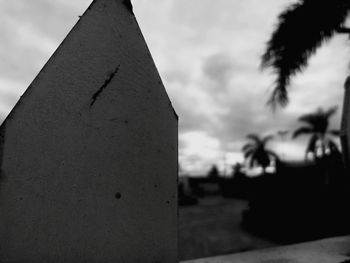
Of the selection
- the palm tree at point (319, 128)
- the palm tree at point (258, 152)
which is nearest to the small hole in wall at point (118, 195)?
the palm tree at point (319, 128)

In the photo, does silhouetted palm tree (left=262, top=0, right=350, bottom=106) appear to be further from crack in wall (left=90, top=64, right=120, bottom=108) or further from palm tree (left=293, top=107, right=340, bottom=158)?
palm tree (left=293, top=107, right=340, bottom=158)

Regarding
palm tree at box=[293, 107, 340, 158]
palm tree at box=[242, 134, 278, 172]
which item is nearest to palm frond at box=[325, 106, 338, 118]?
palm tree at box=[293, 107, 340, 158]

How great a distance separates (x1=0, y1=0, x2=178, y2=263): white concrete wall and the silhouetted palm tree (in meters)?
3.86

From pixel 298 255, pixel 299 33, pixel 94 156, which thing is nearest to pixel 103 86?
pixel 94 156

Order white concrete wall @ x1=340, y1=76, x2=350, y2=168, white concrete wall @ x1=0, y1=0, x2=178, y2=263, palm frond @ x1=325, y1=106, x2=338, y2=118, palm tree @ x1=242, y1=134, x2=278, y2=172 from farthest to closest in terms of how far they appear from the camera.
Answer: palm tree @ x1=242, y1=134, x2=278, y2=172, palm frond @ x1=325, y1=106, x2=338, y2=118, white concrete wall @ x1=340, y1=76, x2=350, y2=168, white concrete wall @ x1=0, y1=0, x2=178, y2=263

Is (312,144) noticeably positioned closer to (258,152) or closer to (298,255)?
(258,152)

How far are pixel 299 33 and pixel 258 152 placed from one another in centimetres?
2500

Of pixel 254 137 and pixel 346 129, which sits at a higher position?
pixel 254 137

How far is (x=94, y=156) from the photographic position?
82 centimetres

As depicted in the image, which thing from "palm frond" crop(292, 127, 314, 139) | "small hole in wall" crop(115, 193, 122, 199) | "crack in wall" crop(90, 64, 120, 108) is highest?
"palm frond" crop(292, 127, 314, 139)

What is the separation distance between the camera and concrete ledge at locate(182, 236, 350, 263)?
1388mm

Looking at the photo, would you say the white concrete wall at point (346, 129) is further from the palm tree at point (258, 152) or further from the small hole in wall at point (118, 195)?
the palm tree at point (258, 152)

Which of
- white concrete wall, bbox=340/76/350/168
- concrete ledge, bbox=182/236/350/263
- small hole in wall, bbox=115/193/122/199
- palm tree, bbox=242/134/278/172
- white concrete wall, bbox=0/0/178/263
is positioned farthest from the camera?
palm tree, bbox=242/134/278/172

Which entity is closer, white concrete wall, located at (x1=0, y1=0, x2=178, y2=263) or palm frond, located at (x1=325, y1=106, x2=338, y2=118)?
white concrete wall, located at (x1=0, y1=0, x2=178, y2=263)
